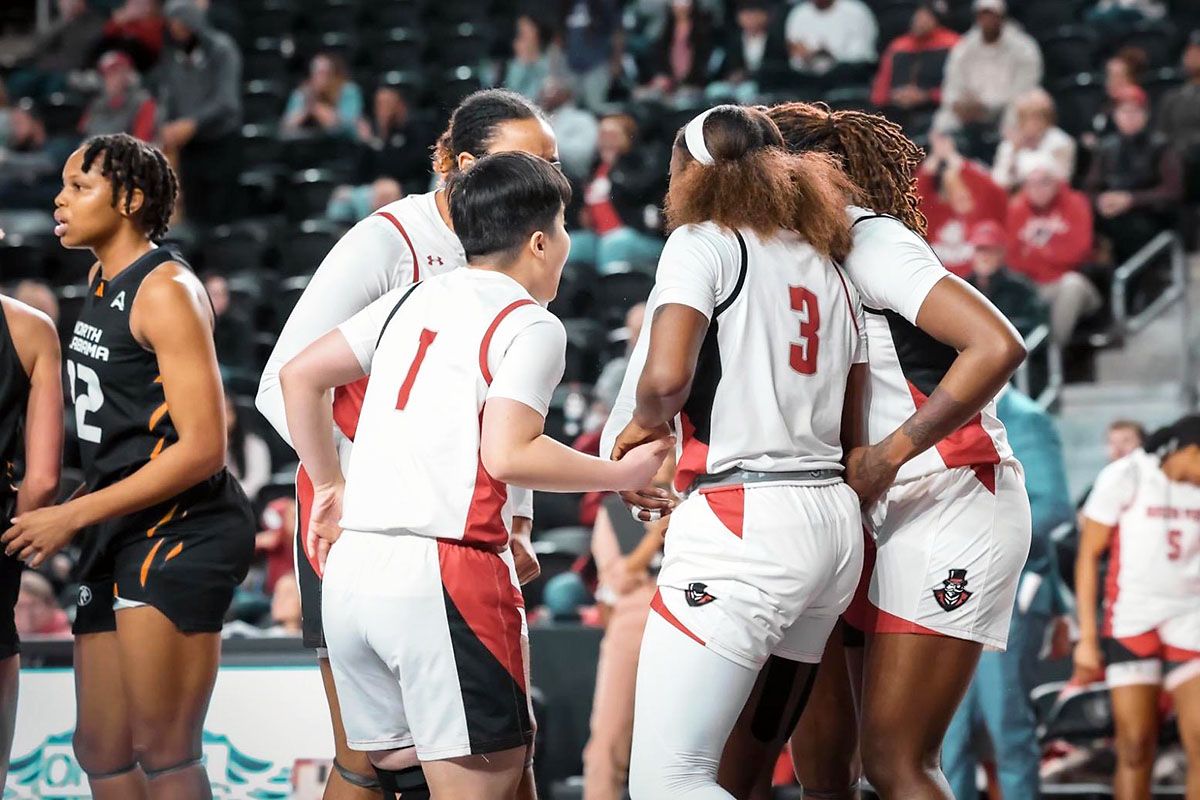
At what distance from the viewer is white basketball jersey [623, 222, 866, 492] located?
115 inches

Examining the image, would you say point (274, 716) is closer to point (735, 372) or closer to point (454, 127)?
point (454, 127)

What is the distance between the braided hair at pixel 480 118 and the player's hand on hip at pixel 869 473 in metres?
1.08

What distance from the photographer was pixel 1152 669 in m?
6.06

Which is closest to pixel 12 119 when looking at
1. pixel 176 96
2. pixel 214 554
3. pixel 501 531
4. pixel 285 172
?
pixel 176 96

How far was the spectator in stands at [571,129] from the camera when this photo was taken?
10.2m

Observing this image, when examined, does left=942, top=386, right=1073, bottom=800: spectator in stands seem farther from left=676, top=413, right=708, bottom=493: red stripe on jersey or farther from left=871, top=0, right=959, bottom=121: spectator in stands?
left=871, top=0, right=959, bottom=121: spectator in stands

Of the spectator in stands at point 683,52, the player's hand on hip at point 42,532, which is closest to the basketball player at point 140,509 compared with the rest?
the player's hand on hip at point 42,532

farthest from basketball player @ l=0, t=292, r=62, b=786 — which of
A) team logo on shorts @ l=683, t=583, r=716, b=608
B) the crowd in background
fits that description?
the crowd in background

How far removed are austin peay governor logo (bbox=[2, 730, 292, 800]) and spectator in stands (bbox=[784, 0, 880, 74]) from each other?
7.44 metres

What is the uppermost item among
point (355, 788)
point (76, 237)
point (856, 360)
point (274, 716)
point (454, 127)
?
point (454, 127)

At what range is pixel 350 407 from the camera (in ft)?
11.2

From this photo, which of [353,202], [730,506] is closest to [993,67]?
[353,202]

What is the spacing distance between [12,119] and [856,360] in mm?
A: 10073

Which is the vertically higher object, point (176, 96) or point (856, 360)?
point (176, 96)
